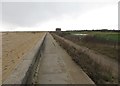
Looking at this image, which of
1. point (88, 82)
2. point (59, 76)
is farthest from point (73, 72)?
point (88, 82)

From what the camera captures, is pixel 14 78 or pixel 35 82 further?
pixel 35 82

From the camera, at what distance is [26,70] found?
22.7ft

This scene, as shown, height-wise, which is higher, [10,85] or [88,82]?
[10,85]

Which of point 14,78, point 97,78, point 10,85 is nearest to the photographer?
point 10,85

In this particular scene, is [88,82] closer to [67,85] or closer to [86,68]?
[67,85]

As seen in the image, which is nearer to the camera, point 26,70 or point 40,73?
point 26,70

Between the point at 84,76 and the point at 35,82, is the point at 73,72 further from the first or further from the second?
the point at 35,82

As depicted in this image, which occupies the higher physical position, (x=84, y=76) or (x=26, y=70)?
(x=26, y=70)

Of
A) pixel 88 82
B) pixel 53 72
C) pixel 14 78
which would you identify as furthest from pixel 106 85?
pixel 14 78

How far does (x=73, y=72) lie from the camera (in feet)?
39.9

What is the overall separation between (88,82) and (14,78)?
170 inches

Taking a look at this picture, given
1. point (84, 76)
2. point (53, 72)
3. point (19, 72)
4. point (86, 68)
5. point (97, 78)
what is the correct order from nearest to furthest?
point (19, 72) → point (97, 78) → point (84, 76) → point (53, 72) → point (86, 68)

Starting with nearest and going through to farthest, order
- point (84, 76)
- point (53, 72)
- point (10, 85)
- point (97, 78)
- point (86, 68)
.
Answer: point (10, 85)
point (97, 78)
point (84, 76)
point (53, 72)
point (86, 68)

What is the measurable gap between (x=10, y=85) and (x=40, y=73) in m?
6.29
